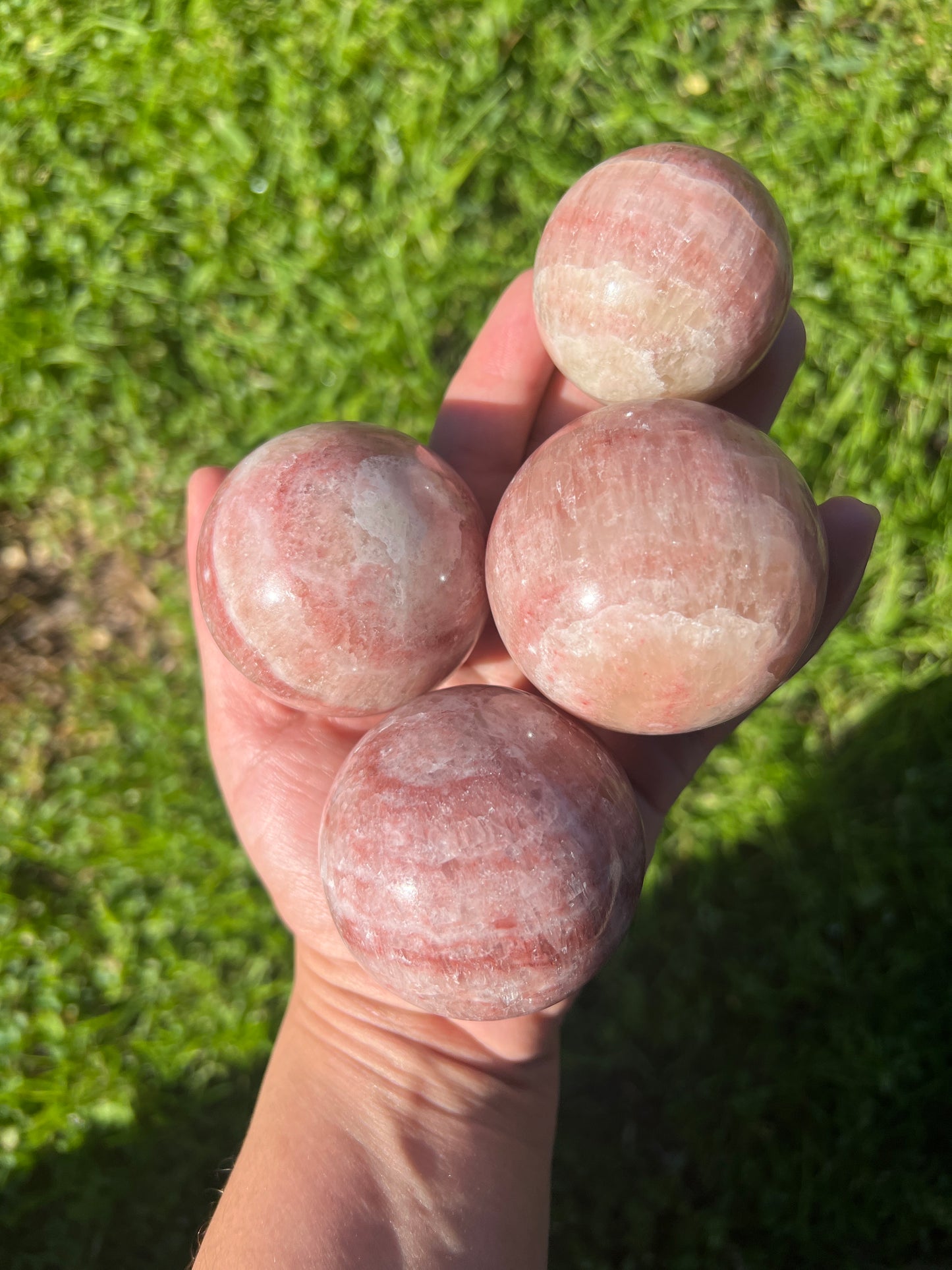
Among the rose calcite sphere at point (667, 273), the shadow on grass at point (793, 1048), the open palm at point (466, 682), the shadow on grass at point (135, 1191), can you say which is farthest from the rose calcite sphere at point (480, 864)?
the shadow on grass at point (135, 1191)

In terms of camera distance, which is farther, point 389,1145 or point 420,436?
point 420,436

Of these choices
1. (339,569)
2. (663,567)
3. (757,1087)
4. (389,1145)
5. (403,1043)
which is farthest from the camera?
(757,1087)

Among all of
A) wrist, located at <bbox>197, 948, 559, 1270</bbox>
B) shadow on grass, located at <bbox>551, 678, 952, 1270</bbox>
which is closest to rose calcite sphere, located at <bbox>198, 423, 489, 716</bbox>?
wrist, located at <bbox>197, 948, 559, 1270</bbox>

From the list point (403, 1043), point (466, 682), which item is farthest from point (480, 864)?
point (466, 682)

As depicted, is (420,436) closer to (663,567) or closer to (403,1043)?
(663,567)

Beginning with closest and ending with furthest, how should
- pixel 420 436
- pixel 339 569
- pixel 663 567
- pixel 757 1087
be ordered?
pixel 663 567, pixel 339 569, pixel 757 1087, pixel 420 436

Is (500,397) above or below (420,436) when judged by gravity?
above

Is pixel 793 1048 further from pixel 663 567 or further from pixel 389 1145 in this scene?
pixel 663 567

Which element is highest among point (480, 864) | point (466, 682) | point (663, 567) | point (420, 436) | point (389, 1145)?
point (663, 567)
